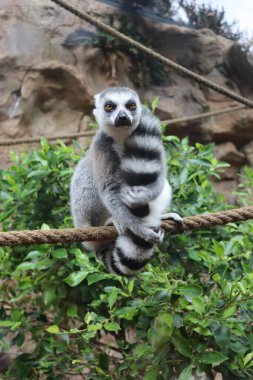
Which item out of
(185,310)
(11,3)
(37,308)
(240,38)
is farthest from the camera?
(240,38)

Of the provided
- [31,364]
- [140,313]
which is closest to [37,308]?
[31,364]

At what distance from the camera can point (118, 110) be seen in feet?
6.80

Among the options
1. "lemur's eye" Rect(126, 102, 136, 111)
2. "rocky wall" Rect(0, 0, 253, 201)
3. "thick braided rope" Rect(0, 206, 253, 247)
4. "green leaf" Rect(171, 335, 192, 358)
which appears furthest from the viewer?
"rocky wall" Rect(0, 0, 253, 201)

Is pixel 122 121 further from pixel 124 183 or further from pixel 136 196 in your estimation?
pixel 136 196

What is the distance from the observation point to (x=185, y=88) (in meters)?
5.29

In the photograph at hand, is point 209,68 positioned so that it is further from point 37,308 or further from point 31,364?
point 31,364

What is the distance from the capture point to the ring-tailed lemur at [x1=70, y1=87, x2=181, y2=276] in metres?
1.57

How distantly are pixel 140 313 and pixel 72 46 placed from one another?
11.3ft

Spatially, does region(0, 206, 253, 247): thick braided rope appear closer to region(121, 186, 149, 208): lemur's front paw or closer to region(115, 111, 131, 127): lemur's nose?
region(121, 186, 149, 208): lemur's front paw

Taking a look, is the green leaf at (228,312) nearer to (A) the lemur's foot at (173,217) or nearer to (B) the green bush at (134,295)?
(B) the green bush at (134,295)

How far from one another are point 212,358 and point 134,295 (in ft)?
1.62

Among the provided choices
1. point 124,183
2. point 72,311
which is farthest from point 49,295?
point 124,183

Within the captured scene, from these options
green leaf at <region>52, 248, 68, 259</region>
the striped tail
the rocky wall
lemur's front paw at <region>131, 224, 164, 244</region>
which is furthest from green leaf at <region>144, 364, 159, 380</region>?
the rocky wall

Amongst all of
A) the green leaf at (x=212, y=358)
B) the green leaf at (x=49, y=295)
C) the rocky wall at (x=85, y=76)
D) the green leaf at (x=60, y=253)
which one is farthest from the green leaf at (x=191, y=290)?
the rocky wall at (x=85, y=76)
